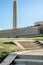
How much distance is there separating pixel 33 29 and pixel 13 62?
30137mm

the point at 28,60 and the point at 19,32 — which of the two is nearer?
the point at 28,60

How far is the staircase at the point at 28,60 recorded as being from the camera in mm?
10375

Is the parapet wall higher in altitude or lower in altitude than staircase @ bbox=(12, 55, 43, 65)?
higher

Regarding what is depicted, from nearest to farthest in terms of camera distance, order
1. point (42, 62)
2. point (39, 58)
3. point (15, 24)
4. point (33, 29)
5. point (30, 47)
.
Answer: point (42, 62) < point (39, 58) < point (30, 47) < point (33, 29) < point (15, 24)

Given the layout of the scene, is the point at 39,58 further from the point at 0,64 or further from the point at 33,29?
the point at 33,29

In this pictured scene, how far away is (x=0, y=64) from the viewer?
1021cm

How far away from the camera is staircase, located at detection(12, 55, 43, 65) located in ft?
34.0

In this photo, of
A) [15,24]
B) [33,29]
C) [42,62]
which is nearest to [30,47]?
[42,62]

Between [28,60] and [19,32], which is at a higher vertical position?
[19,32]

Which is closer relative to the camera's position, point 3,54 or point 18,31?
point 3,54

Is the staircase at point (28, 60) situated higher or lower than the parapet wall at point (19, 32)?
lower

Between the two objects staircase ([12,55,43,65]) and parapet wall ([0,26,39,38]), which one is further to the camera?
parapet wall ([0,26,39,38])

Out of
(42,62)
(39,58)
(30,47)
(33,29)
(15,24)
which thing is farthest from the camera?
(15,24)

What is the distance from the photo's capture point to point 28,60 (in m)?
10.6
